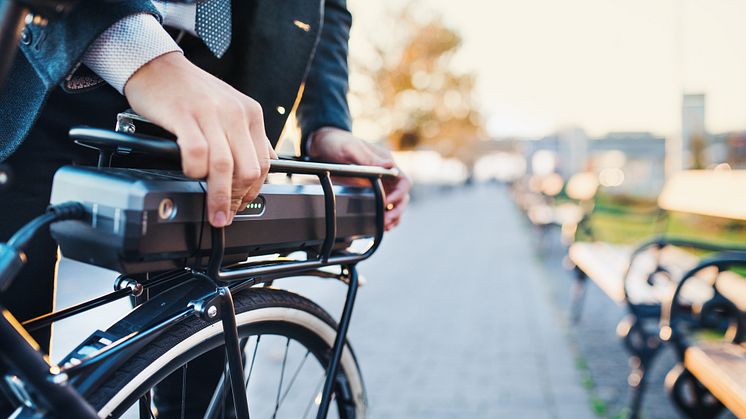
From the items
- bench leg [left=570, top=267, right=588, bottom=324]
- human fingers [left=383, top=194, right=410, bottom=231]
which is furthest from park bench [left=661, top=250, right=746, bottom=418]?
bench leg [left=570, top=267, right=588, bottom=324]

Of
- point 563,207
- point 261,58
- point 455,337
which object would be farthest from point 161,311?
point 563,207

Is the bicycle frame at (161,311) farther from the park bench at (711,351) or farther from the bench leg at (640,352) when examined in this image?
the bench leg at (640,352)

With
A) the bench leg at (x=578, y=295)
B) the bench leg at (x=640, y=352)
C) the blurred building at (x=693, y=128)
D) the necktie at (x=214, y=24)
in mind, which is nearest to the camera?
the necktie at (x=214, y=24)

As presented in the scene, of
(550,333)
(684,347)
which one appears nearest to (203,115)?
(684,347)

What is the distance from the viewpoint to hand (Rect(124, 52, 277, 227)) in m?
0.75

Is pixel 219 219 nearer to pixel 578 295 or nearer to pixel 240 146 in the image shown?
pixel 240 146

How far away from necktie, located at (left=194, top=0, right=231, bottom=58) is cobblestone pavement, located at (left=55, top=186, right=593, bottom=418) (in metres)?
0.86

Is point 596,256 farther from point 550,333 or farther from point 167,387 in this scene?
point 167,387

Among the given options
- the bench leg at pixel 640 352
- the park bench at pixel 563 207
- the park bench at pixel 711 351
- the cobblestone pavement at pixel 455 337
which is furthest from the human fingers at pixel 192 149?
the park bench at pixel 563 207

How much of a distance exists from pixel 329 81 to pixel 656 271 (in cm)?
285

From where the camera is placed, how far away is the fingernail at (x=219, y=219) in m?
0.79

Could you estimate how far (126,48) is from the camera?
2.58 feet

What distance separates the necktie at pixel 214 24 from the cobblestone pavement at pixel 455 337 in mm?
857

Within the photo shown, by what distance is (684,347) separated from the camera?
2.65m
